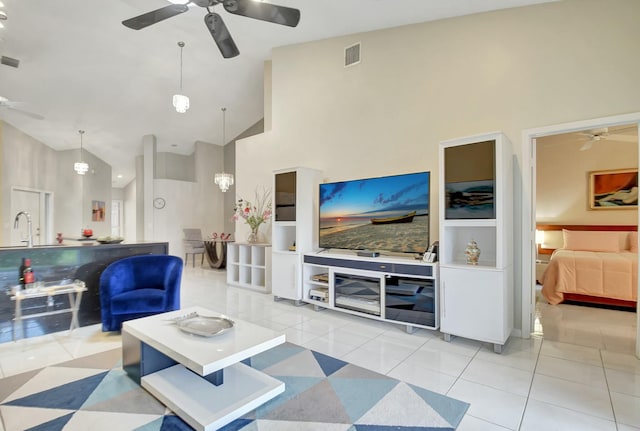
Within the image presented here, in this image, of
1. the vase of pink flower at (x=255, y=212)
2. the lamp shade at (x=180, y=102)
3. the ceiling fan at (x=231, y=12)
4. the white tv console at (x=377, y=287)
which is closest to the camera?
the ceiling fan at (x=231, y=12)

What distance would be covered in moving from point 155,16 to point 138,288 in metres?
2.66

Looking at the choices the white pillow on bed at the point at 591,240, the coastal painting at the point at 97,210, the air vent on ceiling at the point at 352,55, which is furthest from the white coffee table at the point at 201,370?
the coastal painting at the point at 97,210

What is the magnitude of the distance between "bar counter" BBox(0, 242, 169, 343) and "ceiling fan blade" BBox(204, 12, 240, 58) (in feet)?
8.24

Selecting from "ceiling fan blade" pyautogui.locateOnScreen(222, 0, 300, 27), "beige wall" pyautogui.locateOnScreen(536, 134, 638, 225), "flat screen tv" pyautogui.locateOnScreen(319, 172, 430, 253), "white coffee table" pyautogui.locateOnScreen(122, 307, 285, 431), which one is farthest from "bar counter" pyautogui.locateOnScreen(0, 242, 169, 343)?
"beige wall" pyautogui.locateOnScreen(536, 134, 638, 225)

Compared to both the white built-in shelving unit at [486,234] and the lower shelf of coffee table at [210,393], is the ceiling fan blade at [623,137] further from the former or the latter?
the lower shelf of coffee table at [210,393]

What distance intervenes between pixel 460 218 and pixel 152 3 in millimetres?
4482

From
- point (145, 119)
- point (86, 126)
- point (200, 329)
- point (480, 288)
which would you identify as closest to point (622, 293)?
point (480, 288)

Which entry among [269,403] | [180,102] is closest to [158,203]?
[180,102]

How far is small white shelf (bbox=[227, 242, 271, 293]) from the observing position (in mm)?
5328

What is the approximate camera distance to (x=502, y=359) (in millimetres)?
2738

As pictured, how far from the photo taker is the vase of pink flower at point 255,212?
5684 millimetres

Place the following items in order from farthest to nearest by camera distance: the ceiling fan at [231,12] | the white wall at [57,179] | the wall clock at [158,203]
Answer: the wall clock at [158,203], the white wall at [57,179], the ceiling fan at [231,12]

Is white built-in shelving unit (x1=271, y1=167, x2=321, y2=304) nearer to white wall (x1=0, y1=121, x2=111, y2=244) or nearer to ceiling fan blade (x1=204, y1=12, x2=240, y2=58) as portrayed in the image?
ceiling fan blade (x1=204, y1=12, x2=240, y2=58)

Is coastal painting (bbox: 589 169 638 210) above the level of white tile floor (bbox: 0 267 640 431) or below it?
above
